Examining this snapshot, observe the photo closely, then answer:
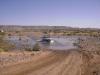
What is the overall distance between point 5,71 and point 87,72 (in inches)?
303

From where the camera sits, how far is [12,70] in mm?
19203

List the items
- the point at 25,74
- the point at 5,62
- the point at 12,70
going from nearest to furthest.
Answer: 1. the point at 25,74
2. the point at 12,70
3. the point at 5,62

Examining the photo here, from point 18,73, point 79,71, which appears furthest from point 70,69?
point 18,73

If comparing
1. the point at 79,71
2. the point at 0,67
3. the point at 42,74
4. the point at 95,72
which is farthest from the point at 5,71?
the point at 95,72

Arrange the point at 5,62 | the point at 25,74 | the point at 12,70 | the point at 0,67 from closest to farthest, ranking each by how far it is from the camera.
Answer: the point at 25,74
the point at 12,70
the point at 0,67
the point at 5,62

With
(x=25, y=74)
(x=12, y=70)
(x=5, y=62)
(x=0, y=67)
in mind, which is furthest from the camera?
(x=5, y=62)

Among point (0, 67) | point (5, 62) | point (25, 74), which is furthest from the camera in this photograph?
point (5, 62)

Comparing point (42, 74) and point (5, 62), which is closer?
point (42, 74)

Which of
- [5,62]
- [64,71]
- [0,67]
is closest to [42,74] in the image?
[64,71]

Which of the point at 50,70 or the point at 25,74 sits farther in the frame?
the point at 50,70

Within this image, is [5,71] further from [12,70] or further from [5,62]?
[5,62]

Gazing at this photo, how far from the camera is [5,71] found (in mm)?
18750

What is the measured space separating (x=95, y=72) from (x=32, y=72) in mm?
6031

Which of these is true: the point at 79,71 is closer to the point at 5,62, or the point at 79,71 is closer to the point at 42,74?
the point at 42,74
